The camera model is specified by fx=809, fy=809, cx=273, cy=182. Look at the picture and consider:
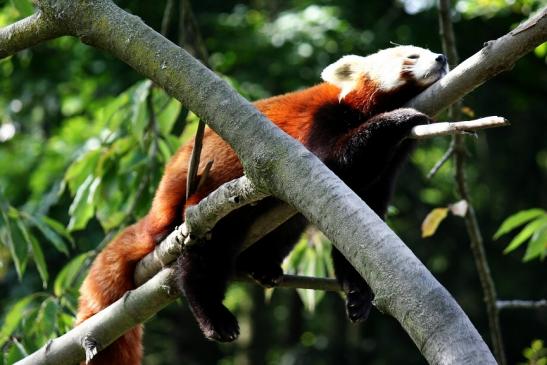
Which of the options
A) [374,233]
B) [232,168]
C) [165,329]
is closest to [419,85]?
[232,168]

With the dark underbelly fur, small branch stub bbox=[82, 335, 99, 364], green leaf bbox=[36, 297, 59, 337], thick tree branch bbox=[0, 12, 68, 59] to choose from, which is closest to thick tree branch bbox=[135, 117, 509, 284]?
the dark underbelly fur

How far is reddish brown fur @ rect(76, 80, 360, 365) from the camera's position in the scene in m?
4.41

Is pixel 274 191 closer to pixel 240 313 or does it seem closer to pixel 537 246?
pixel 537 246

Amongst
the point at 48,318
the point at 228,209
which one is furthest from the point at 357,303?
the point at 48,318

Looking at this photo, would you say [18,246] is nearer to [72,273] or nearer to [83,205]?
[72,273]

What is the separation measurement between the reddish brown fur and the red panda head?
6 cm

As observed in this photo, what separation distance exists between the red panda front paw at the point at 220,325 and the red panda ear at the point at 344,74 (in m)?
1.40

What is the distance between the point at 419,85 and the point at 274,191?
214cm

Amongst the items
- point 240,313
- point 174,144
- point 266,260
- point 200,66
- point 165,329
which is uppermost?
point 200,66

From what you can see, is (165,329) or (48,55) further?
(165,329)

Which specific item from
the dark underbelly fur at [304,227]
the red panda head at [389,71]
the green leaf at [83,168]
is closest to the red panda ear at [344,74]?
the red panda head at [389,71]

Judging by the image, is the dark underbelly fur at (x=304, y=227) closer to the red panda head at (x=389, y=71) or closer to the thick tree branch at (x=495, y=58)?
the red panda head at (x=389, y=71)

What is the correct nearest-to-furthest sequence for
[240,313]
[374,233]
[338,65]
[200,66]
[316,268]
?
[374,233] → [200,66] → [338,65] → [316,268] → [240,313]

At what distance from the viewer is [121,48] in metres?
2.99
